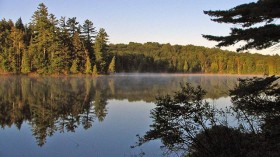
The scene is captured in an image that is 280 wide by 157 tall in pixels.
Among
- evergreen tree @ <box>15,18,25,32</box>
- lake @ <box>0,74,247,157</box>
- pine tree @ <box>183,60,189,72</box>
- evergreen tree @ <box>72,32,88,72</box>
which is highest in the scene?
evergreen tree @ <box>15,18,25,32</box>

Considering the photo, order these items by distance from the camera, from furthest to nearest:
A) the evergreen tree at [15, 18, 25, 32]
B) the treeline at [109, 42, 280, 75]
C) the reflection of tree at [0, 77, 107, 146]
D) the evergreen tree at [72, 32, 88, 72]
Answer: the treeline at [109, 42, 280, 75]
the evergreen tree at [15, 18, 25, 32]
the evergreen tree at [72, 32, 88, 72]
the reflection of tree at [0, 77, 107, 146]

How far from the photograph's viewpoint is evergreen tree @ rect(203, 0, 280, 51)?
731cm

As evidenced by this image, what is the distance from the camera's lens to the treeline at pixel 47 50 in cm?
6475

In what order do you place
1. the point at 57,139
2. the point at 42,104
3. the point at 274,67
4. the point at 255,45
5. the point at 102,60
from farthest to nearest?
the point at 274,67
the point at 102,60
the point at 42,104
the point at 57,139
the point at 255,45

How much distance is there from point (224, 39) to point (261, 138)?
276cm

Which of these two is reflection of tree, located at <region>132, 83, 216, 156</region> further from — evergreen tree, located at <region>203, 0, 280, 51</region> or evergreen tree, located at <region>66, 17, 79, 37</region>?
evergreen tree, located at <region>66, 17, 79, 37</region>

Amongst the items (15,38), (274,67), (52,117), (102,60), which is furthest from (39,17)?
(274,67)

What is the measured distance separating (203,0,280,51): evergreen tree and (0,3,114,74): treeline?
57.9m

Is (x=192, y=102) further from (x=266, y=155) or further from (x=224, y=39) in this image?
(x=266, y=155)

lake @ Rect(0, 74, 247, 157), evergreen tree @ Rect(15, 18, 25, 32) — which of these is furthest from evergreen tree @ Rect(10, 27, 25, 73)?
lake @ Rect(0, 74, 247, 157)

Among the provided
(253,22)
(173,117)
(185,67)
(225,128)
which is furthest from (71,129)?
(185,67)

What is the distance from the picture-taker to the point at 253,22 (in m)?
8.52

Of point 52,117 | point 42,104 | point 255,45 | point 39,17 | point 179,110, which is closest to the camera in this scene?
point 255,45

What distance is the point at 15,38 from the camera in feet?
219
